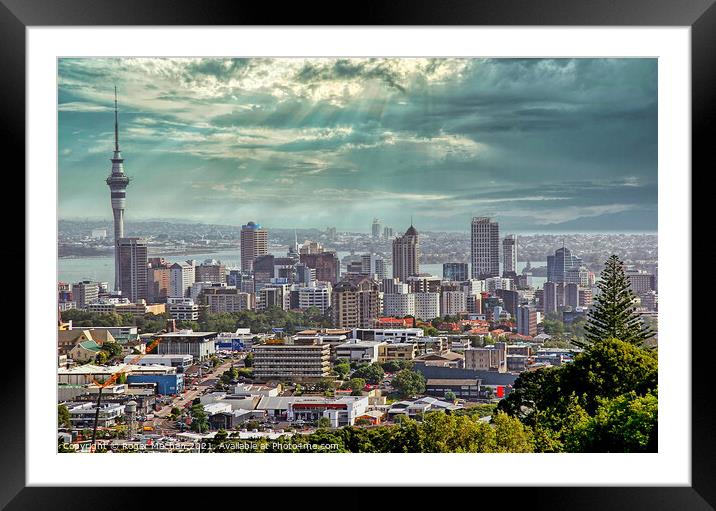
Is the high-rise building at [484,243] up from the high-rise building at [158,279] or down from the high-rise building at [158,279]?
up

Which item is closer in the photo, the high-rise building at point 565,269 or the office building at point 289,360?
the high-rise building at point 565,269

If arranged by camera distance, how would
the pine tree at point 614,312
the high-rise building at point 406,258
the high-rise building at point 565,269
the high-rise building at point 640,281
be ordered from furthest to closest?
the high-rise building at point 406,258 < the high-rise building at point 565,269 < the high-rise building at point 640,281 < the pine tree at point 614,312

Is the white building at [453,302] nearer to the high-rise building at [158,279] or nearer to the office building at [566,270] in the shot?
the office building at [566,270]

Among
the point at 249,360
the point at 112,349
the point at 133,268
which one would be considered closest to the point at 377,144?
the point at 249,360

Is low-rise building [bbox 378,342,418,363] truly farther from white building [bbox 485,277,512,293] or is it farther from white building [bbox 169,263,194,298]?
white building [bbox 169,263,194,298]

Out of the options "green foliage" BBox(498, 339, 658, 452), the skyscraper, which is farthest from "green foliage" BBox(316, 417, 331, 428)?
the skyscraper
